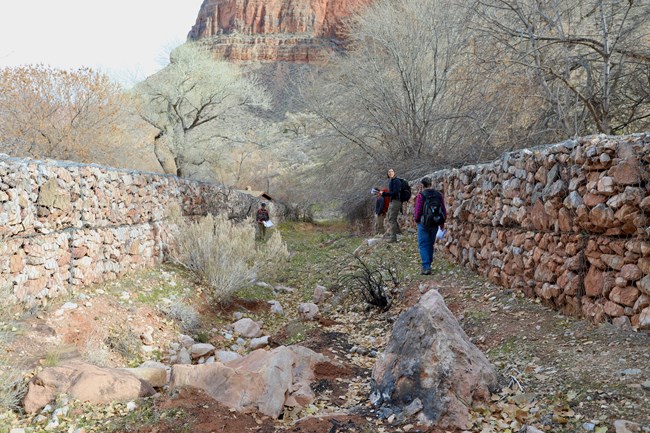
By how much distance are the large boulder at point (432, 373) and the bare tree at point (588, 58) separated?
567 centimetres

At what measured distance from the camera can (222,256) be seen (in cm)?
987

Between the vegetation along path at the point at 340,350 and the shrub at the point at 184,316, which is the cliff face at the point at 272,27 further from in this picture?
the shrub at the point at 184,316

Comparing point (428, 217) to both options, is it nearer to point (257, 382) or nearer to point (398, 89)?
point (257, 382)

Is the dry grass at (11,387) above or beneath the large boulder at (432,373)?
beneath

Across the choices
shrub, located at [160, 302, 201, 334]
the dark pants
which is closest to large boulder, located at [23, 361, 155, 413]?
shrub, located at [160, 302, 201, 334]

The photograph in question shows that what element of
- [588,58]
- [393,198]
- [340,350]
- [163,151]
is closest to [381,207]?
[393,198]

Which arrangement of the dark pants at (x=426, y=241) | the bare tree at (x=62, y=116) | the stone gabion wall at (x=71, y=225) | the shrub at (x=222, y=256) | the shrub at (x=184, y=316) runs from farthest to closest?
the bare tree at (x=62, y=116) < the shrub at (x=222, y=256) < the dark pants at (x=426, y=241) < the shrub at (x=184, y=316) < the stone gabion wall at (x=71, y=225)

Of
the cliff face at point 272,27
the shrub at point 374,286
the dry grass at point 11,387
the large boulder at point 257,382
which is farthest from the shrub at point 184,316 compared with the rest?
the cliff face at point 272,27

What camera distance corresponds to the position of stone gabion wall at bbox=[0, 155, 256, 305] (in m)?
6.10

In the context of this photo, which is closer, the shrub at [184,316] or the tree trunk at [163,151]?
the shrub at [184,316]

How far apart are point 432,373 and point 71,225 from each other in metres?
5.83

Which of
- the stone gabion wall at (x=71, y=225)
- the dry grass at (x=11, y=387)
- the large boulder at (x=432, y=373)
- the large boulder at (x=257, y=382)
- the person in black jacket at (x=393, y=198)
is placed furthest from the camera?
the person in black jacket at (x=393, y=198)

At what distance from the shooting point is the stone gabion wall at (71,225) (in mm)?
6098

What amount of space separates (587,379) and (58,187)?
6.82 meters
